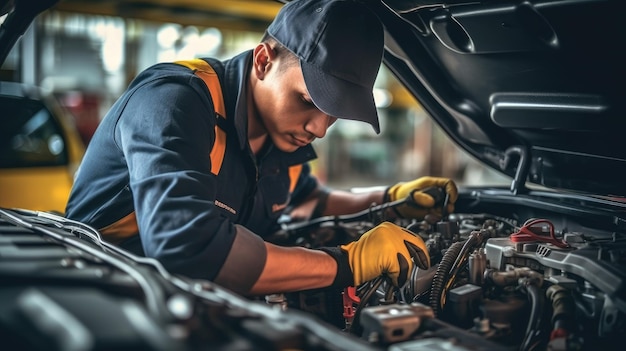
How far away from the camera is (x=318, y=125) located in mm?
1602

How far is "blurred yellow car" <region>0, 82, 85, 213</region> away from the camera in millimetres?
3342

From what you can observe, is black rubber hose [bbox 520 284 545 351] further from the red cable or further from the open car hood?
the open car hood

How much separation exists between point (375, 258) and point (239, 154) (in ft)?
1.74

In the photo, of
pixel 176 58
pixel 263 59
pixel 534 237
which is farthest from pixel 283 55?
pixel 176 58

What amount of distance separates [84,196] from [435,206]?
1.06 meters

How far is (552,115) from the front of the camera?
5.48ft

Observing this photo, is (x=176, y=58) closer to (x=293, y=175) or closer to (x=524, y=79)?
(x=293, y=175)

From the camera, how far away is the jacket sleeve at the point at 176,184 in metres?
1.21

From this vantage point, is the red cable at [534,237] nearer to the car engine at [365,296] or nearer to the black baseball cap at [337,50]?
the car engine at [365,296]

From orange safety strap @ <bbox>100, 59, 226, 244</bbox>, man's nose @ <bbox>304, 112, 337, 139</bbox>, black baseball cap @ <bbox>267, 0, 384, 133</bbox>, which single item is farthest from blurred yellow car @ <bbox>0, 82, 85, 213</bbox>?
black baseball cap @ <bbox>267, 0, 384, 133</bbox>

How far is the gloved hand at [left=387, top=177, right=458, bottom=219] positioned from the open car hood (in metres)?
0.18

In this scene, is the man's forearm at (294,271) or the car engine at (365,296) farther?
the man's forearm at (294,271)

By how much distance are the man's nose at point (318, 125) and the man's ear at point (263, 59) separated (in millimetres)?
190

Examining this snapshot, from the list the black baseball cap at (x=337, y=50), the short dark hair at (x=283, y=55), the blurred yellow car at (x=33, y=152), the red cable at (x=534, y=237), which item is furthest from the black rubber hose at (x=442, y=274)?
the blurred yellow car at (x=33, y=152)
